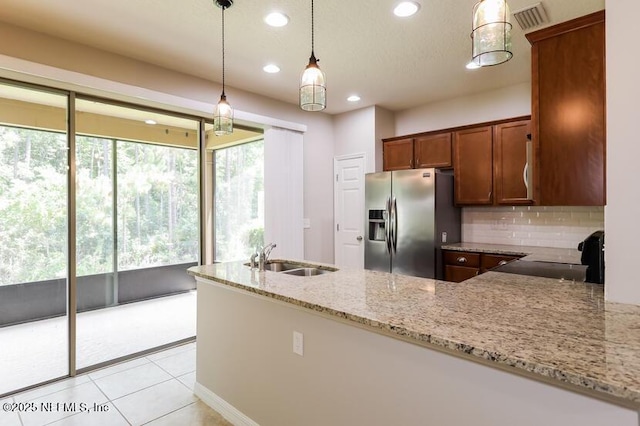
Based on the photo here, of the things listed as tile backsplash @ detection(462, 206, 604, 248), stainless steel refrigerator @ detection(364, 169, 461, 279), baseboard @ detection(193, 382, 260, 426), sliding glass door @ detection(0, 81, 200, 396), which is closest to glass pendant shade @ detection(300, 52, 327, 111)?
baseboard @ detection(193, 382, 260, 426)

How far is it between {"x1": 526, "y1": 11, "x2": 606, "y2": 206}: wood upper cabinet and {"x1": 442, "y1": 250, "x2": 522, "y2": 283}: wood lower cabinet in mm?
1979

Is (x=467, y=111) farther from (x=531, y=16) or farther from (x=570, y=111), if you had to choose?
(x=570, y=111)

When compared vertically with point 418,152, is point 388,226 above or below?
below

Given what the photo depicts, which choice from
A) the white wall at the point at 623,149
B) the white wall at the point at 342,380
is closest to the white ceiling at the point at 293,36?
the white wall at the point at 623,149

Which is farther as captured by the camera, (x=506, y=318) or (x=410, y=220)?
(x=410, y=220)

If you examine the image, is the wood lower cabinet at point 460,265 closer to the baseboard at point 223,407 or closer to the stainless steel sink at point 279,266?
the stainless steel sink at point 279,266

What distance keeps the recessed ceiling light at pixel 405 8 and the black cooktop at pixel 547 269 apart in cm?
191

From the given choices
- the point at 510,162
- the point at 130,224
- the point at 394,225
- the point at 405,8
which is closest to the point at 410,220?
the point at 394,225

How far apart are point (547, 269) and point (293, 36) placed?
263cm

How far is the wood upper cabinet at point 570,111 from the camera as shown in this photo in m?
1.67

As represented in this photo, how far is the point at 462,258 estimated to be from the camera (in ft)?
12.7

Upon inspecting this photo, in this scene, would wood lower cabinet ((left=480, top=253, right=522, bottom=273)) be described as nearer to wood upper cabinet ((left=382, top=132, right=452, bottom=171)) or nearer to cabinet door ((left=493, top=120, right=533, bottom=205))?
cabinet door ((left=493, top=120, right=533, bottom=205))

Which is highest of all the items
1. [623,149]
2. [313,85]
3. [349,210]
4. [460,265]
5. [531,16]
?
[531,16]

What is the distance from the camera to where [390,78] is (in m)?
3.70
